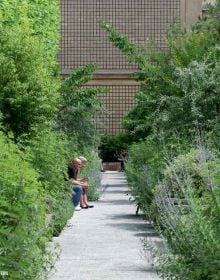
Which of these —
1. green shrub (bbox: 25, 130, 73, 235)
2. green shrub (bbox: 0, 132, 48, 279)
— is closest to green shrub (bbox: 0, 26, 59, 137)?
green shrub (bbox: 25, 130, 73, 235)

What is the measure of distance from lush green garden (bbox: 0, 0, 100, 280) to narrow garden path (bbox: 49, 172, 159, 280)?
1.50 ft

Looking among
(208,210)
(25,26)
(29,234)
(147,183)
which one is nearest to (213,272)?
(208,210)

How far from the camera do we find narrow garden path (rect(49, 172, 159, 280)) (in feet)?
44.0

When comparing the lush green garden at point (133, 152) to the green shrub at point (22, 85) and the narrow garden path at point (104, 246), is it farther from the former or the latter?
the narrow garden path at point (104, 246)

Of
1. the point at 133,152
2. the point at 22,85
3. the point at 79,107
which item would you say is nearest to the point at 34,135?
the point at 22,85

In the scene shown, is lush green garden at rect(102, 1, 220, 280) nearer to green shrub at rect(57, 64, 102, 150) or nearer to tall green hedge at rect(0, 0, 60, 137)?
green shrub at rect(57, 64, 102, 150)

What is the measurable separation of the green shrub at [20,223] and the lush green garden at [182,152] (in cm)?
109

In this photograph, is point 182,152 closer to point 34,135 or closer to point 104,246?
point 34,135

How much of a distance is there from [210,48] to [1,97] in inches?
280

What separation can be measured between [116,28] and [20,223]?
5065cm

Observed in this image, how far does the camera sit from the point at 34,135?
961 inches

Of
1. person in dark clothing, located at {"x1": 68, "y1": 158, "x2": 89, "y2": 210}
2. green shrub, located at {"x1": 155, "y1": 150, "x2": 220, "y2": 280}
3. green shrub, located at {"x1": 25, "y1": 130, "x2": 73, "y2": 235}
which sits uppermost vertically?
green shrub, located at {"x1": 155, "y1": 150, "x2": 220, "y2": 280}

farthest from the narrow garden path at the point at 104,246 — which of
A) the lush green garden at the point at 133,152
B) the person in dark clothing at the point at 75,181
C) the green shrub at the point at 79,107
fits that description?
the green shrub at the point at 79,107

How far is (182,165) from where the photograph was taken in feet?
59.6
